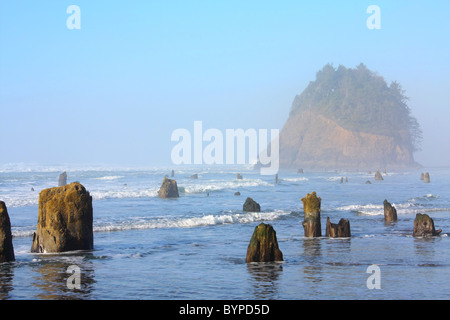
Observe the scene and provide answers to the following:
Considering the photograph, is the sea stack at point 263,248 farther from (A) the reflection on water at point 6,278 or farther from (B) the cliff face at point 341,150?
(B) the cliff face at point 341,150

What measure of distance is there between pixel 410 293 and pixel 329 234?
1049 centimetres

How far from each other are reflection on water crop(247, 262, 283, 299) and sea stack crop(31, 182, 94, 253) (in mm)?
5628

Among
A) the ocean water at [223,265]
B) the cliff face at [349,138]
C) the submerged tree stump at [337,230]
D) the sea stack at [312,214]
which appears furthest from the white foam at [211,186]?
the cliff face at [349,138]

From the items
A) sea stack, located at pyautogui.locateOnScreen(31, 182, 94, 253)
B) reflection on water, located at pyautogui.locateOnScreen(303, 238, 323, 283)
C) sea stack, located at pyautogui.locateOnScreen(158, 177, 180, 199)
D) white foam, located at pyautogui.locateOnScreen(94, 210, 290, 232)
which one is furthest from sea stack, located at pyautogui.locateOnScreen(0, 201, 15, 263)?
sea stack, located at pyautogui.locateOnScreen(158, 177, 180, 199)

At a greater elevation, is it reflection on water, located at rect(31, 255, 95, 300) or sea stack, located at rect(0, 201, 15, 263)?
sea stack, located at rect(0, 201, 15, 263)

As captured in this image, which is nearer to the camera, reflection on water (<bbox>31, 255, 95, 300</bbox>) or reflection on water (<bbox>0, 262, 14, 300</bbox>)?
reflection on water (<bbox>31, 255, 95, 300</bbox>)

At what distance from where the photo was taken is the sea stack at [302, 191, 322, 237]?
75.6ft

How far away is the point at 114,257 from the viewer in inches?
750

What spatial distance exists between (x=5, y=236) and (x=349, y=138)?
553 ft

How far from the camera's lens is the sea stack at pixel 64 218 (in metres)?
18.8

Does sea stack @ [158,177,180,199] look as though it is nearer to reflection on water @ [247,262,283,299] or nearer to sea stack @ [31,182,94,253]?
sea stack @ [31,182,94,253]

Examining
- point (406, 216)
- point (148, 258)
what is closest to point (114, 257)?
point (148, 258)

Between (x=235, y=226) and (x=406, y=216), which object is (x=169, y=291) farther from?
(x=406, y=216)
